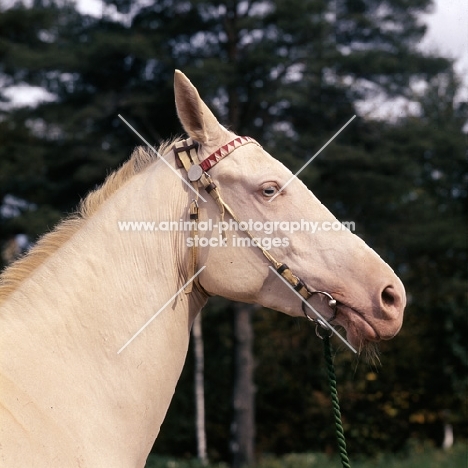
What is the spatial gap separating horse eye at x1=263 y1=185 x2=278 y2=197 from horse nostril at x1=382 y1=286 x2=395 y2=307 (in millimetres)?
690

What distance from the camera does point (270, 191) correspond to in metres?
3.18

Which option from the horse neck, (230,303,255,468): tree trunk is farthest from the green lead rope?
(230,303,255,468): tree trunk

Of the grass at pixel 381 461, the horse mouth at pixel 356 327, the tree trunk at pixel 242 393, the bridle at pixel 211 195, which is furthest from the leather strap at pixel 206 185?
the tree trunk at pixel 242 393

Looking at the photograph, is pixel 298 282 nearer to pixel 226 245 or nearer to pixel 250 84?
pixel 226 245

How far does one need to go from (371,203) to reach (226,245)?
1328cm

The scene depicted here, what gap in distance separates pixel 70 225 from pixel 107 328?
604mm

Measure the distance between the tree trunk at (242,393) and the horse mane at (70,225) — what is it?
12.0m

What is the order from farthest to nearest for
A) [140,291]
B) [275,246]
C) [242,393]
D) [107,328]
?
[242,393] < [275,246] < [140,291] < [107,328]

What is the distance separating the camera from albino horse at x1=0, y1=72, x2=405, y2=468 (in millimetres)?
2713

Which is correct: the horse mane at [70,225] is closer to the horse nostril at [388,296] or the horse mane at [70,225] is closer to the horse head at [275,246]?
the horse head at [275,246]

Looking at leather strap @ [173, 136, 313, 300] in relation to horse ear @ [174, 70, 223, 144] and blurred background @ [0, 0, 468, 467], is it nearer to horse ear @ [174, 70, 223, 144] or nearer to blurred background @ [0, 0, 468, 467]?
horse ear @ [174, 70, 223, 144]

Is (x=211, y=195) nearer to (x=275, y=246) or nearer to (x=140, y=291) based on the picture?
(x=275, y=246)

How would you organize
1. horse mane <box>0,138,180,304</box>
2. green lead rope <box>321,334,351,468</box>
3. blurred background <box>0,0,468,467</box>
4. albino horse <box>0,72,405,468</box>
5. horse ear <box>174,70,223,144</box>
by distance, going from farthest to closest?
blurred background <box>0,0,468,467</box> < green lead rope <box>321,334,351,468</box> < horse ear <box>174,70,223,144</box> < horse mane <box>0,138,180,304</box> < albino horse <box>0,72,405,468</box>

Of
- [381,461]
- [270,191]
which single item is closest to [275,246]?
[270,191]
